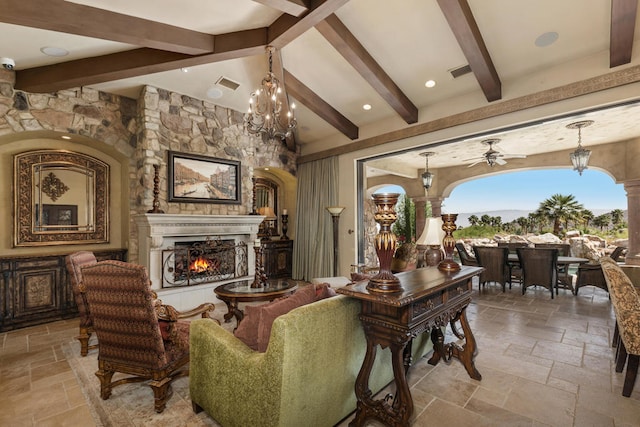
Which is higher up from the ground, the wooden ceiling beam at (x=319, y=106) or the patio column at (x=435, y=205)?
the wooden ceiling beam at (x=319, y=106)

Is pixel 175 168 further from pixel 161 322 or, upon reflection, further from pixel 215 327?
pixel 215 327

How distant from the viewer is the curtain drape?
20.3 feet

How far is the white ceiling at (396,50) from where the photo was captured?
3.06 meters

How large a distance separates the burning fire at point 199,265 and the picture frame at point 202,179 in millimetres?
1001

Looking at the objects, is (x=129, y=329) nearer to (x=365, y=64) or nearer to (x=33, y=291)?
(x=33, y=291)

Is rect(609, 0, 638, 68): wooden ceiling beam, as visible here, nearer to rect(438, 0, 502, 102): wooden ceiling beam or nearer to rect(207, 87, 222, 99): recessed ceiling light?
rect(438, 0, 502, 102): wooden ceiling beam

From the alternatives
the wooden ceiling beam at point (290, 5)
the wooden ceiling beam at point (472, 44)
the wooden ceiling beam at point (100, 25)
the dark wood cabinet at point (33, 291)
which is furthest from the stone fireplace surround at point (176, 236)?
the wooden ceiling beam at point (472, 44)

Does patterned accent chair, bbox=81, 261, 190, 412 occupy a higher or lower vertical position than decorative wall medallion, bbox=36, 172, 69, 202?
lower

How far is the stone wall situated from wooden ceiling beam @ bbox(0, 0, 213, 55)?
161cm

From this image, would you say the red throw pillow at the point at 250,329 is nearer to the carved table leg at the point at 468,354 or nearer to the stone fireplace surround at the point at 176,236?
the carved table leg at the point at 468,354

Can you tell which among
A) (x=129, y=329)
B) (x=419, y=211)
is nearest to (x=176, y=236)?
(x=129, y=329)

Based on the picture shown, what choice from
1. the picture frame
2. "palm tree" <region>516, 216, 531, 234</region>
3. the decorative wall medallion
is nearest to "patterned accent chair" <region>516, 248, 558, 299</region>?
the picture frame

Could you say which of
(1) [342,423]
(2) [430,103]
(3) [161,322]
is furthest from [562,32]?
(3) [161,322]

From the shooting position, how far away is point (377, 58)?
13.2ft
